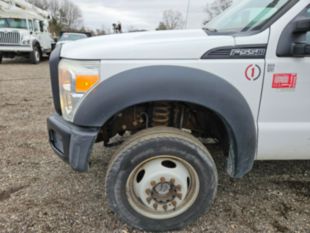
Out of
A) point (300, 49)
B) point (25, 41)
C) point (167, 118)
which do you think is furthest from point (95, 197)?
point (25, 41)

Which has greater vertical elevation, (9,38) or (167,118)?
(167,118)

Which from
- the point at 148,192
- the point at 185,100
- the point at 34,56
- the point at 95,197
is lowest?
the point at 34,56

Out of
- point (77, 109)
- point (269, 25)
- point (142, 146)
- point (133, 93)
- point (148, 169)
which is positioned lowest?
point (148, 169)

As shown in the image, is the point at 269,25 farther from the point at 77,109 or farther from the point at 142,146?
the point at 77,109

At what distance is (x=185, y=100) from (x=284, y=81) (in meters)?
0.75

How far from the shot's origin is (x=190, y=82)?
6.35 feet

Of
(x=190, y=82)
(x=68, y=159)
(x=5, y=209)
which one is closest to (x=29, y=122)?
(x=5, y=209)

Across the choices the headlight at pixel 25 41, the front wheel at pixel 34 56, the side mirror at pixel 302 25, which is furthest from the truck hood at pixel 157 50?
the front wheel at pixel 34 56

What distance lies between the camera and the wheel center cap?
7.05 feet

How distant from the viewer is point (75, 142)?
2055 millimetres

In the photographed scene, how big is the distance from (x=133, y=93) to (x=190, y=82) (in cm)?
40

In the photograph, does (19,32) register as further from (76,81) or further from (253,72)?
(253,72)

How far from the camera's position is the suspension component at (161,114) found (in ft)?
7.43

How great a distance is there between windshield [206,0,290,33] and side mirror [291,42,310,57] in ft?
0.96
